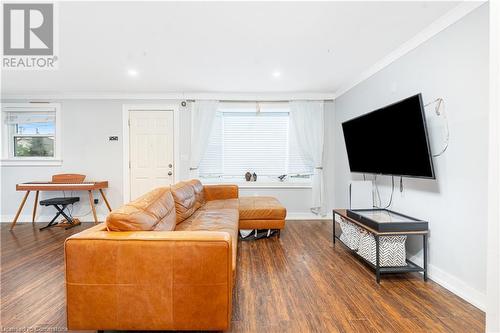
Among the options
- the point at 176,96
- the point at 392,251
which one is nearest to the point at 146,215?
the point at 392,251

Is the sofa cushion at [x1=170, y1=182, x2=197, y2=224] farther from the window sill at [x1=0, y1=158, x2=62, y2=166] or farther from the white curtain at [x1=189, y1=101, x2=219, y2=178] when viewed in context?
the window sill at [x1=0, y1=158, x2=62, y2=166]

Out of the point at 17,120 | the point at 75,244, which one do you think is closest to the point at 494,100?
the point at 75,244

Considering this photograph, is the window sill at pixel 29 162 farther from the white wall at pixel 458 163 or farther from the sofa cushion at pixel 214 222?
the white wall at pixel 458 163

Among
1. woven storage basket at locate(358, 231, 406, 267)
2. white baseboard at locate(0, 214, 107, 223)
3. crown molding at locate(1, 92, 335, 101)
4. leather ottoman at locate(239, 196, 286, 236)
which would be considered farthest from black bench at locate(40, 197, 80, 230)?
woven storage basket at locate(358, 231, 406, 267)

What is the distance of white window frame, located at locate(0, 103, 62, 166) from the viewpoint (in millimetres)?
4434

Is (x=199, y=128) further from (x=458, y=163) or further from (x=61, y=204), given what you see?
(x=458, y=163)

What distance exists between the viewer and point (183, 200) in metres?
2.80

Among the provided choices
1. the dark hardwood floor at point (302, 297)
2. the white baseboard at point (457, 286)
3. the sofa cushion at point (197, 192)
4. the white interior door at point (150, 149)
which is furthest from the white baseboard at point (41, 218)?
the white baseboard at point (457, 286)

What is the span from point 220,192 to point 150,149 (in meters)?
1.65

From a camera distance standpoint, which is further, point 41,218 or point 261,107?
point 261,107

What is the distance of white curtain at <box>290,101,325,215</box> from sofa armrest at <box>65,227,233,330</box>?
339 cm

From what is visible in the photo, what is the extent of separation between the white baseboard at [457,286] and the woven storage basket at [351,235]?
0.60 m

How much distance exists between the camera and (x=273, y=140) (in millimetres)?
4688

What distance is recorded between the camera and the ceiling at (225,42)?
2.01 metres
